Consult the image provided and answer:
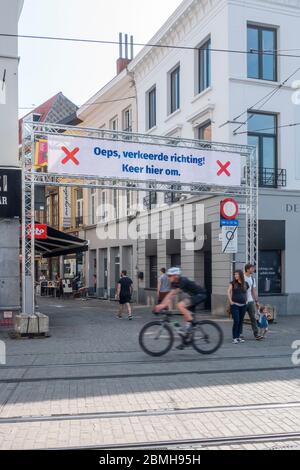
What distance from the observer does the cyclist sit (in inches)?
398

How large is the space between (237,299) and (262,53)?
37.3 feet

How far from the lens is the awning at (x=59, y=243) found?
18862 mm

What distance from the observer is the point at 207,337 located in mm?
10461

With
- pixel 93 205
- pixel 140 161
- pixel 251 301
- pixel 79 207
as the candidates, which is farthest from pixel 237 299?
pixel 79 207

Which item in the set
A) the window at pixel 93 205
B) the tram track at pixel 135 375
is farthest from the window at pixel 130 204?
the tram track at pixel 135 375

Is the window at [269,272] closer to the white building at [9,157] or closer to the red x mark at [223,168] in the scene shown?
the red x mark at [223,168]

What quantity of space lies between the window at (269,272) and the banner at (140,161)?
3799 mm

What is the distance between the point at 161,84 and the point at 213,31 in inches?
206

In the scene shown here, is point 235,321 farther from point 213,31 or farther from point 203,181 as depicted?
point 213,31

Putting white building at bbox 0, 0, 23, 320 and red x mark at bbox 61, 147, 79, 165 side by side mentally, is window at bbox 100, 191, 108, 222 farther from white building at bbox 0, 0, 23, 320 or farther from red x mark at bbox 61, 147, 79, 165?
red x mark at bbox 61, 147, 79, 165

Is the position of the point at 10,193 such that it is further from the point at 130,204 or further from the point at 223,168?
the point at 130,204

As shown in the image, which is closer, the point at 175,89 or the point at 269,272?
the point at 269,272

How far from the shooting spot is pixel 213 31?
20.2 metres
